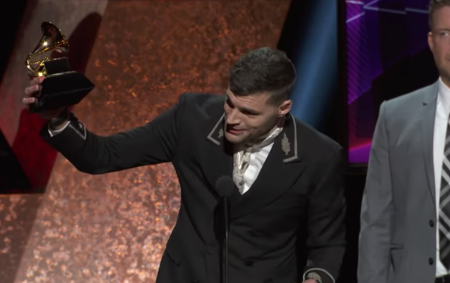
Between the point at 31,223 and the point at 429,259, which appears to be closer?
the point at 429,259

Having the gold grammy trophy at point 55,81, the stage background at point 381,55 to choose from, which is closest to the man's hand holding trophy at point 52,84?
the gold grammy trophy at point 55,81

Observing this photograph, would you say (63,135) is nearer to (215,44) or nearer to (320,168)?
(320,168)

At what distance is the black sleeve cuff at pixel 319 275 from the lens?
178 cm

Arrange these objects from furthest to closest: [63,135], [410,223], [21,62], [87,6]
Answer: [87,6] < [21,62] < [410,223] < [63,135]

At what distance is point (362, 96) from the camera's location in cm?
278

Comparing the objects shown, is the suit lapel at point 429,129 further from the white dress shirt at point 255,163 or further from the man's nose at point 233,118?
the man's nose at point 233,118

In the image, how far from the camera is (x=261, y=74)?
1724 millimetres

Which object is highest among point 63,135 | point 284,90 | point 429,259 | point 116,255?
point 284,90

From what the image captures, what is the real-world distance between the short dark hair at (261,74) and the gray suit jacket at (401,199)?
404mm

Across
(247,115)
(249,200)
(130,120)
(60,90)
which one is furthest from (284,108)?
(130,120)

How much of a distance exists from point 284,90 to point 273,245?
0.39m

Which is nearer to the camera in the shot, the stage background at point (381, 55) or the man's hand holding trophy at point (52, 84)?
the man's hand holding trophy at point (52, 84)

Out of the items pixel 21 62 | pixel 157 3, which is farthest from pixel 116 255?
pixel 157 3

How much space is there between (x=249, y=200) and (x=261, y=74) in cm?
32
